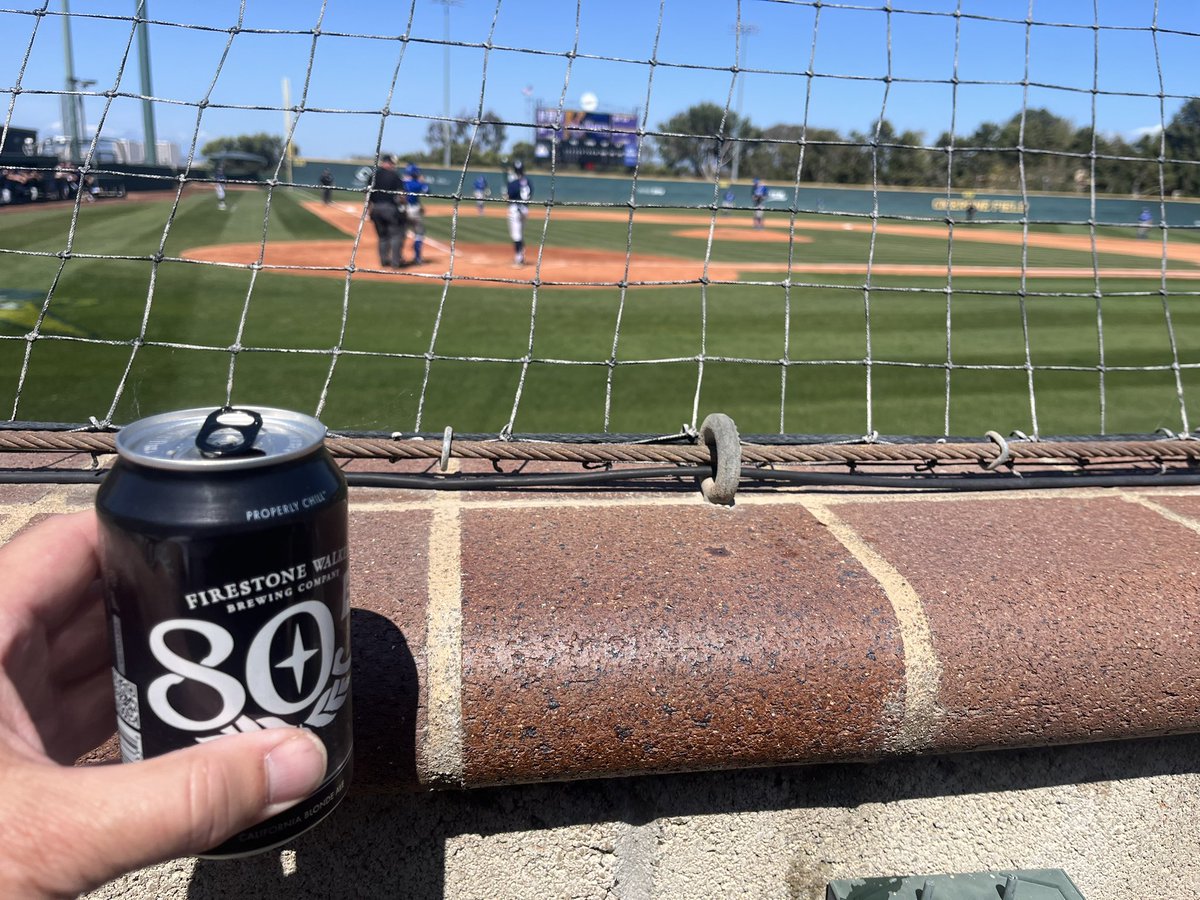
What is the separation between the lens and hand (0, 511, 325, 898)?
716 millimetres

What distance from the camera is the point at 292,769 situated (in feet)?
2.70

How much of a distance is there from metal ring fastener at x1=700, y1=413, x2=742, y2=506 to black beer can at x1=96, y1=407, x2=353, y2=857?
2.51 feet

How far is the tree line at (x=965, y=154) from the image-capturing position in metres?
2.13

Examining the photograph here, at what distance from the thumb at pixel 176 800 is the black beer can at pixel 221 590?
4 centimetres

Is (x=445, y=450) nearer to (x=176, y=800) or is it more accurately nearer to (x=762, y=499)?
Result: (x=762, y=499)

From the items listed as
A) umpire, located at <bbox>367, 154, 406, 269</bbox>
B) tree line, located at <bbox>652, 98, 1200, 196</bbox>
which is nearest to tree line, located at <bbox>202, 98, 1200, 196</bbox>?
tree line, located at <bbox>652, 98, 1200, 196</bbox>

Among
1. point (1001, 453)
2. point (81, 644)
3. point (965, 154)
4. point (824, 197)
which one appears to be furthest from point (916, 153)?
point (824, 197)

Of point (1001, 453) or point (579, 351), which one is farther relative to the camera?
point (579, 351)

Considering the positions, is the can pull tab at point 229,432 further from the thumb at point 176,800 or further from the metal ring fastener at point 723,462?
the metal ring fastener at point 723,462

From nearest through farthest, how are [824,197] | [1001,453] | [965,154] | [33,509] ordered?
[33,509] → [1001,453] → [965,154] → [824,197]

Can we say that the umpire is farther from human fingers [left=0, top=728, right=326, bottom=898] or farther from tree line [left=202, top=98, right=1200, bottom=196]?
human fingers [left=0, top=728, right=326, bottom=898]

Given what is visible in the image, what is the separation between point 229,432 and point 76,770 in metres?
0.34

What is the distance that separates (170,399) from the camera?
471cm

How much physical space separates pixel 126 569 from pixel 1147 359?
8.06 metres
